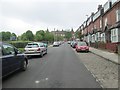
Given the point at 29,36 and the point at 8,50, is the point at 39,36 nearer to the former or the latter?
the point at 29,36

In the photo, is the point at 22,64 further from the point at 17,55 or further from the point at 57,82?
the point at 57,82

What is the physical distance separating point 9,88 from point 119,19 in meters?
20.5

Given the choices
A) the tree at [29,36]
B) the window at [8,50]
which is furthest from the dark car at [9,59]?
the tree at [29,36]

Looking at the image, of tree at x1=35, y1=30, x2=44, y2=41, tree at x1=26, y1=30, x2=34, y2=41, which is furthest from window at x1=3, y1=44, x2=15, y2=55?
tree at x1=26, y1=30, x2=34, y2=41

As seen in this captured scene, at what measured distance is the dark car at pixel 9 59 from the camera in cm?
803

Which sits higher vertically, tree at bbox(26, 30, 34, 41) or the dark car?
tree at bbox(26, 30, 34, 41)

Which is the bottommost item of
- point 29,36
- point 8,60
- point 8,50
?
point 8,60

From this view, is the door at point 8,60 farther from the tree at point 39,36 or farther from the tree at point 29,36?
the tree at point 29,36

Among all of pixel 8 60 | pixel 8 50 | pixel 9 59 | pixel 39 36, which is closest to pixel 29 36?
pixel 39 36

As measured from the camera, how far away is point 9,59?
28.1 ft

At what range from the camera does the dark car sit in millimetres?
8031

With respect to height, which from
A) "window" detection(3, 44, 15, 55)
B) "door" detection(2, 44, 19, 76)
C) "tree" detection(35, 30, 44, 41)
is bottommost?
"door" detection(2, 44, 19, 76)

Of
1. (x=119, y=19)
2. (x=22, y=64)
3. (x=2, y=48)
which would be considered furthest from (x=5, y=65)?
(x=119, y=19)

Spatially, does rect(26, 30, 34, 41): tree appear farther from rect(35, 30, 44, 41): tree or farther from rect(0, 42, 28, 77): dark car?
rect(0, 42, 28, 77): dark car
